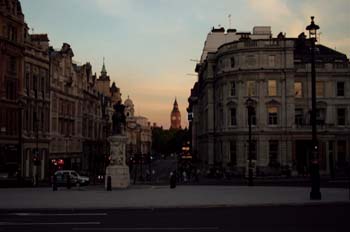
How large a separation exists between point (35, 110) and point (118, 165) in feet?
103

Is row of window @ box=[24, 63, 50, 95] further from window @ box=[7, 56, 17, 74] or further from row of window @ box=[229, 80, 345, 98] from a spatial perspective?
row of window @ box=[229, 80, 345, 98]

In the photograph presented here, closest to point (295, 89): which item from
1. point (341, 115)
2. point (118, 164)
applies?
point (341, 115)

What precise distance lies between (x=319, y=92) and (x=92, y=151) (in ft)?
139

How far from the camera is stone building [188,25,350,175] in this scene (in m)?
78.8

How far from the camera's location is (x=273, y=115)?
7975cm

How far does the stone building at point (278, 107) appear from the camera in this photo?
78750 millimetres

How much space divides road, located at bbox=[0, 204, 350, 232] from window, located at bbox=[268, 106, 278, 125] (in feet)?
171

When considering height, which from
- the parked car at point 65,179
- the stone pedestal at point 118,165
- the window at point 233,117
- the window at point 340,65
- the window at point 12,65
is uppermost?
the window at point 340,65

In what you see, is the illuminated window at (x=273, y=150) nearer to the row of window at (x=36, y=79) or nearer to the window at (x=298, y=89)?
the window at (x=298, y=89)

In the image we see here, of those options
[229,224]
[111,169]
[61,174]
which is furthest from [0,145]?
[229,224]

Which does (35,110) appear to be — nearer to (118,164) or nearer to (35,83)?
(35,83)

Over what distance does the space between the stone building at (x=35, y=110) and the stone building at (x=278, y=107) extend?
25.1m

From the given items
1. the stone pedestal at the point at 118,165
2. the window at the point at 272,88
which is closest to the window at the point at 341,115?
the window at the point at 272,88

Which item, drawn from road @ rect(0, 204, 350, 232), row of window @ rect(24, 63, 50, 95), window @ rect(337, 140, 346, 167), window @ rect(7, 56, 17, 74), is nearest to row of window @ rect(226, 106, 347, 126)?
window @ rect(337, 140, 346, 167)
